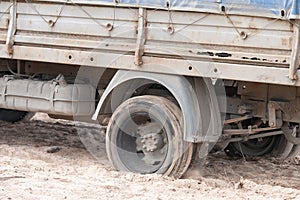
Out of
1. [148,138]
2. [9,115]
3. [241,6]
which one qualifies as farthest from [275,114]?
[9,115]

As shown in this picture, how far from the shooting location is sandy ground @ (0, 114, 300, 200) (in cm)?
673

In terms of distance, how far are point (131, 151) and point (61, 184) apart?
1.08 meters

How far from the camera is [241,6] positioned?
6.90 metres

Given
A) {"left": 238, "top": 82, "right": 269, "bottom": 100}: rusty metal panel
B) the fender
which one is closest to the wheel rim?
the fender

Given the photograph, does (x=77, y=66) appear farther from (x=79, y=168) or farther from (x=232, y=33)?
(x=232, y=33)

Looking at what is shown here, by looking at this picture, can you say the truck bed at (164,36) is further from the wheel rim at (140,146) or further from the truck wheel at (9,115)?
the truck wheel at (9,115)

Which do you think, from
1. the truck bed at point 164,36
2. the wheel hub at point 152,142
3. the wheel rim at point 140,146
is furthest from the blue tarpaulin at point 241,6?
the wheel hub at point 152,142

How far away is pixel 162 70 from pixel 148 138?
0.76 m

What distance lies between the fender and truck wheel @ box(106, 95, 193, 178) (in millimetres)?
163

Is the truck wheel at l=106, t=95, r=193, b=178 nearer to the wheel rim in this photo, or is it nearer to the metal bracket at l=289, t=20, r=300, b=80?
the wheel rim

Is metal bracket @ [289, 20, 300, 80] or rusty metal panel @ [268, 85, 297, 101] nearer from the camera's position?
metal bracket @ [289, 20, 300, 80]

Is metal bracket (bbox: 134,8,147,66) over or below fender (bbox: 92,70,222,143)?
over

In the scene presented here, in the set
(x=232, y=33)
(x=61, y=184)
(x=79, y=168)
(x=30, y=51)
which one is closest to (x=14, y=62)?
(x=30, y=51)

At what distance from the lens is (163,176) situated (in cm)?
741
